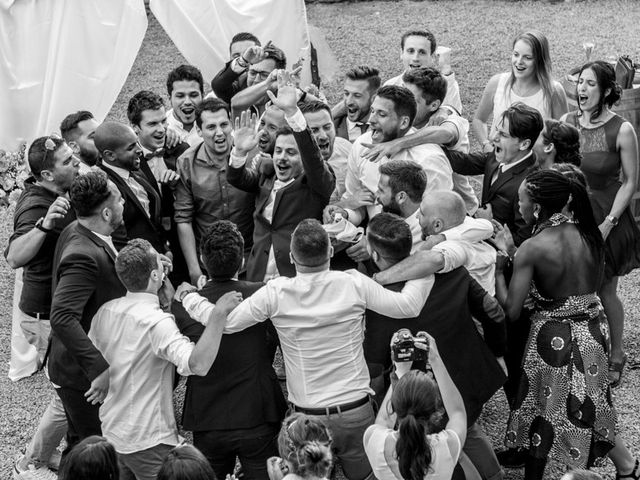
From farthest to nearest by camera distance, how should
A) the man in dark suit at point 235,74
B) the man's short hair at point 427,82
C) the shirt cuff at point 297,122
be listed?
the man in dark suit at point 235,74 → the man's short hair at point 427,82 → the shirt cuff at point 297,122

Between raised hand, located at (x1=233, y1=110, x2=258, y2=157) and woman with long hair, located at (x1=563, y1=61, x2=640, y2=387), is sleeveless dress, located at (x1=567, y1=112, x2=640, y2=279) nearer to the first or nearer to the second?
woman with long hair, located at (x1=563, y1=61, x2=640, y2=387)

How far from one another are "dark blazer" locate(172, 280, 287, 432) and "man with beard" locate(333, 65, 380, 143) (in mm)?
2540

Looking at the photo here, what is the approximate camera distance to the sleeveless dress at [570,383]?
4.98 meters

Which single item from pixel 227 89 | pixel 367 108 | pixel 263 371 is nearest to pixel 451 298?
pixel 263 371

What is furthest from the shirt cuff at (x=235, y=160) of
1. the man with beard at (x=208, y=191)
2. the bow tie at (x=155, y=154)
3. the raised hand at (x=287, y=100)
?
the bow tie at (x=155, y=154)

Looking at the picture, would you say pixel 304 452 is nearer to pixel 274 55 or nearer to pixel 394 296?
pixel 394 296

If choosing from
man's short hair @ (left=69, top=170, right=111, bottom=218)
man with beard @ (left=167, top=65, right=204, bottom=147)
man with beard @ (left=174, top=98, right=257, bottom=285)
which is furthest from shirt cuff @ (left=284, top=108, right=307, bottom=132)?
man with beard @ (left=167, top=65, right=204, bottom=147)

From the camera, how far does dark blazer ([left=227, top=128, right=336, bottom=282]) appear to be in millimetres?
5289

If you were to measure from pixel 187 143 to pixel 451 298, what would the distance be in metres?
2.75

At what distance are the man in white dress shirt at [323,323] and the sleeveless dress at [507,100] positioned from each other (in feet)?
9.64

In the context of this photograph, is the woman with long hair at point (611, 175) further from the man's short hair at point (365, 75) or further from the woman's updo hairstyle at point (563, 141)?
the man's short hair at point (365, 75)

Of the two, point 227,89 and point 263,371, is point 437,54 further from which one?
point 263,371

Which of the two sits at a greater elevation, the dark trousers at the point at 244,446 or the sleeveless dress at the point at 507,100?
the sleeveless dress at the point at 507,100

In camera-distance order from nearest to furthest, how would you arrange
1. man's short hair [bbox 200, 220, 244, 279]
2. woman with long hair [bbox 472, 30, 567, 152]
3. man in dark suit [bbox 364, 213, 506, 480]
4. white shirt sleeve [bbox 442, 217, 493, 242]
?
man's short hair [bbox 200, 220, 244, 279] → man in dark suit [bbox 364, 213, 506, 480] → white shirt sleeve [bbox 442, 217, 493, 242] → woman with long hair [bbox 472, 30, 567, 152]
